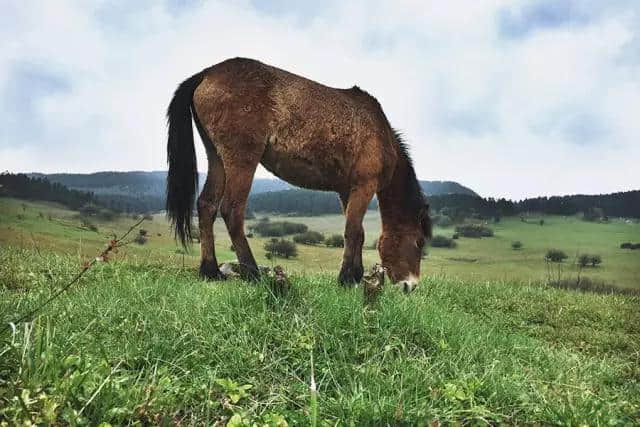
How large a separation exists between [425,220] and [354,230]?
151 centimetres

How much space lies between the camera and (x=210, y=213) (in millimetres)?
7309

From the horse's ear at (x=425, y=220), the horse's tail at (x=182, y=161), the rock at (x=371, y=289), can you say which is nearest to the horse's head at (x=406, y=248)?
the horse's ear at (x=425, y=220)

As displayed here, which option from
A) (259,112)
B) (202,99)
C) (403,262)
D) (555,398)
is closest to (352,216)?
(403,262)

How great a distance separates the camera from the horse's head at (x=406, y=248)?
8.28 meters

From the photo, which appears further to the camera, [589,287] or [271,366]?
[589,287]

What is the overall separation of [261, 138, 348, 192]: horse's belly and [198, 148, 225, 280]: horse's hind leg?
0.73m

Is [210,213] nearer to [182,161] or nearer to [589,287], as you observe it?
[182,161]

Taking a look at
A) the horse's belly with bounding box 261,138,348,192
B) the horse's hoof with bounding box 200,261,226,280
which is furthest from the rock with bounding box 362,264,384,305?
the horse's hoof with bounding box 200,261,226,280

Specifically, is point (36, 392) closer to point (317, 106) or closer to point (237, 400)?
point (237, 400)

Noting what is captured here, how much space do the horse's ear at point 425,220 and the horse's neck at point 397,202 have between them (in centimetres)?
12

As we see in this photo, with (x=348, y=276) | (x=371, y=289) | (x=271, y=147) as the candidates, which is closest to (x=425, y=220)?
(x=348, y=276)

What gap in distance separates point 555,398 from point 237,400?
2235 millimetres

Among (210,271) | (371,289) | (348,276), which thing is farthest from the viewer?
(348,276)

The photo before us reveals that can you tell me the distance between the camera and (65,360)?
9.91 feet
